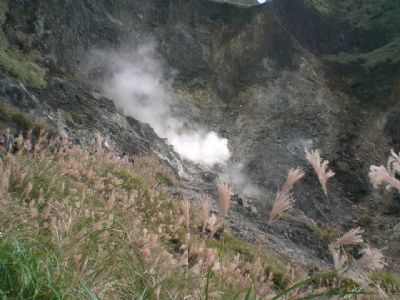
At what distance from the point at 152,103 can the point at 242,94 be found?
814cm

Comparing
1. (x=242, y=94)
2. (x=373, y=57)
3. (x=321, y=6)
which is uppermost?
(x=321, y=6)

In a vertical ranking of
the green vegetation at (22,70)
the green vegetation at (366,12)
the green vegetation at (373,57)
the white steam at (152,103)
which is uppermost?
the green vegetation at (366,12)

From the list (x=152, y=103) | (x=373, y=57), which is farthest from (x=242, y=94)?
(x=373, y=57)

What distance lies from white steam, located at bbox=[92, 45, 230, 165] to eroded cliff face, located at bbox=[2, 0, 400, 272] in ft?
3.06

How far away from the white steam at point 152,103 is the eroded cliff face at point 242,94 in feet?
3.06

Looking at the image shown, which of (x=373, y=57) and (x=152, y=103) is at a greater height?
(x=373, y=57)

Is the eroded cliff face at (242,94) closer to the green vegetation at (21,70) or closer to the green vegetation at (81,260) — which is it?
the green vegetation at (21,70)

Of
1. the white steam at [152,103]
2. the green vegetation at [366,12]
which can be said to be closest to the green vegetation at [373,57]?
the green vegetation at [366,12]

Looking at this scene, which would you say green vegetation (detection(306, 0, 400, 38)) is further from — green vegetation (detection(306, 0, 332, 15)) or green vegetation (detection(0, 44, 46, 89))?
green vegetation (detection(0, 44, 46, 89))

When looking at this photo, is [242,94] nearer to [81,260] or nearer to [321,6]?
[321,6]

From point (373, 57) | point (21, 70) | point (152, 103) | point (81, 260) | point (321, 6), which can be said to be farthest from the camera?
point (321, 6)

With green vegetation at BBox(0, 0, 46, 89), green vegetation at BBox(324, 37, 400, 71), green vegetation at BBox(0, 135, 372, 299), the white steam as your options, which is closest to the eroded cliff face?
green vegetation at BBox(0, 0, 46, 89)

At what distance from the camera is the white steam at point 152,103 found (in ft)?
86.8

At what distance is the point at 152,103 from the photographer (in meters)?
28.1
